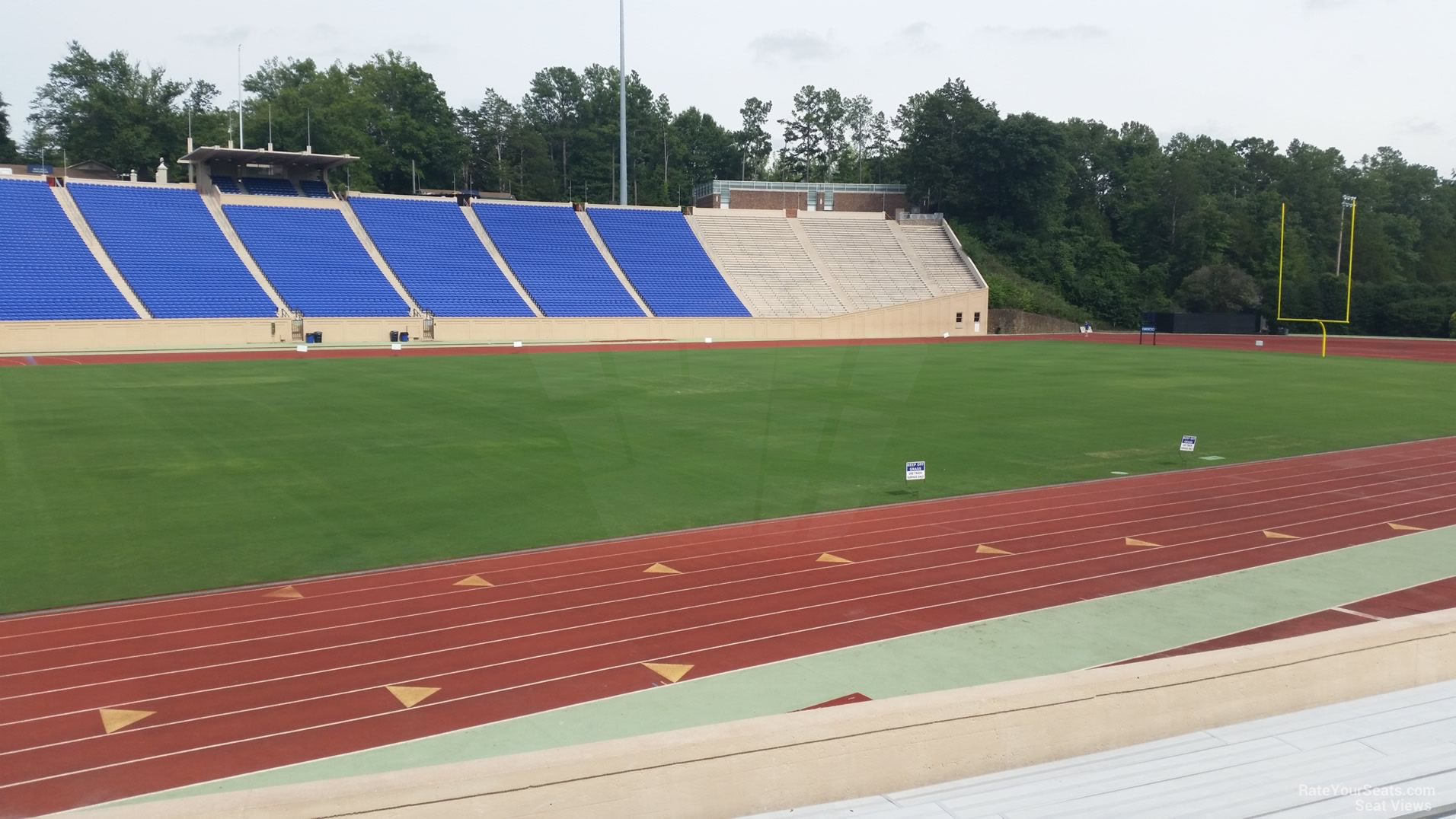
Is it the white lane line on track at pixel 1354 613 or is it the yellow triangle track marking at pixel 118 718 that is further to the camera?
the white lane line on track at pixel 1354 613

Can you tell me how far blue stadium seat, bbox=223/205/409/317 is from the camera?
149 ft

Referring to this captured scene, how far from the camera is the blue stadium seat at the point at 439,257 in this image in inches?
1913

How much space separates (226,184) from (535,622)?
52.4m

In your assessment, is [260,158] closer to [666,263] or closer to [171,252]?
[171,252]

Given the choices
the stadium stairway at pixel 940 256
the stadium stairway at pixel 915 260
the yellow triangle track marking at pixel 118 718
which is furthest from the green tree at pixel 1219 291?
the yellow triangle track marking at pixel 118 718

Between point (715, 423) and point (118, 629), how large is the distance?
12136 mm

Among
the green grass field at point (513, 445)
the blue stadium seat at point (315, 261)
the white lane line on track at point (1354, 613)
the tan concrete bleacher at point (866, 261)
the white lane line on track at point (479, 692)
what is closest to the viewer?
the white lane line on track at point (479, 692)

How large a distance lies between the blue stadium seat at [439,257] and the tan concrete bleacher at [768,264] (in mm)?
14040

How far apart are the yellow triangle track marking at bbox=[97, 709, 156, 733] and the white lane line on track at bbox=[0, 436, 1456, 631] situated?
1.90 metres

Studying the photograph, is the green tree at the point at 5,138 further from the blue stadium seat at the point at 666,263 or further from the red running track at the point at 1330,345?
the red running track at the point at 1330,345

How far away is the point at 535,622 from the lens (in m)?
7.53

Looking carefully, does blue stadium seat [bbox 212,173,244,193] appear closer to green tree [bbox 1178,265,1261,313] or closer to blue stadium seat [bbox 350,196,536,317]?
blue stadium seat [bbox 350,196,536,317]

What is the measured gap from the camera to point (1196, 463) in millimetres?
14789

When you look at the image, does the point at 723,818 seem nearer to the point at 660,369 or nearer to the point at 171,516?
the point at 171,516
